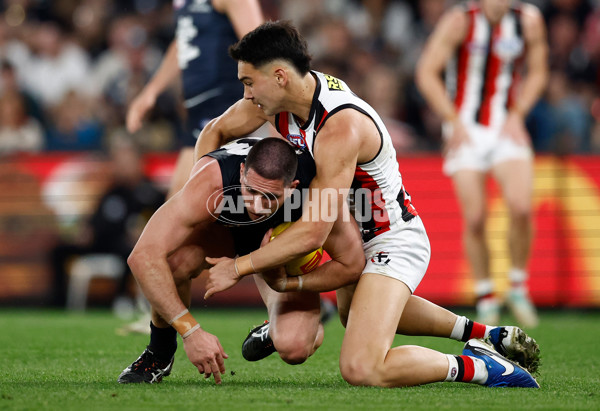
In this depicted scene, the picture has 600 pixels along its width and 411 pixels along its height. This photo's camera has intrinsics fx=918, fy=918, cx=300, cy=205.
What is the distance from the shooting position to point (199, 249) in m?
4.96

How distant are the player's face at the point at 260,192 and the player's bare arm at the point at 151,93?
2414 millimetres

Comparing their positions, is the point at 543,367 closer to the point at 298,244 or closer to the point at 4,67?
the point at 298,244

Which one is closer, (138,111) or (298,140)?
(298,140)

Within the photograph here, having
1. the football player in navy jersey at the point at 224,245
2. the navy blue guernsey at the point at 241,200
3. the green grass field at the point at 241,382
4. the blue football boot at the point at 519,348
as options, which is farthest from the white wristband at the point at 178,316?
the blue football boot at the point at 519,348

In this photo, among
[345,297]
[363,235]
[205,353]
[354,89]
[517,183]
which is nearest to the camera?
[205,353]

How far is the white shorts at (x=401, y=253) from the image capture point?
5.01m

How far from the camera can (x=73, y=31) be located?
12836mm

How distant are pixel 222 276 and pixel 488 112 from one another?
431 centimetres

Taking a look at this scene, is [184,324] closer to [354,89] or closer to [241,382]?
[241,382]

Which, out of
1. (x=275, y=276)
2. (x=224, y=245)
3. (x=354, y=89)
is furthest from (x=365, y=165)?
(x=354, y=89)

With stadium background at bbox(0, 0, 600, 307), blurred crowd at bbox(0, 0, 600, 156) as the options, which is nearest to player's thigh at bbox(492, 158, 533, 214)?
stadium background at bbox(0, 0, 600, 307)

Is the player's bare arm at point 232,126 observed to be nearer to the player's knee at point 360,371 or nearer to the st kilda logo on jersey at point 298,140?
the st kilda logo on jersey at point 298,140

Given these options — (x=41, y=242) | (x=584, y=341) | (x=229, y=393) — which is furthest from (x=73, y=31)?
(x=229, y=393)

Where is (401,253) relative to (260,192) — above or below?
below
